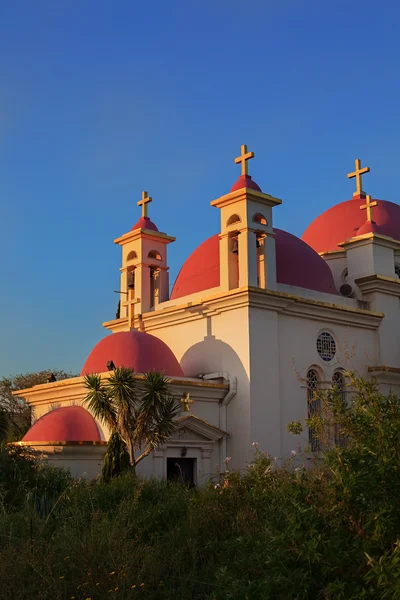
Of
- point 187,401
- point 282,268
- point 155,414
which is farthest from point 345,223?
point 155,414

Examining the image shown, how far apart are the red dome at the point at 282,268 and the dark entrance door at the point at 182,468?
18.8 ft

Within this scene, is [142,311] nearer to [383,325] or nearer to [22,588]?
[383,325]

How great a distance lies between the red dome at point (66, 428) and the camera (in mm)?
19906

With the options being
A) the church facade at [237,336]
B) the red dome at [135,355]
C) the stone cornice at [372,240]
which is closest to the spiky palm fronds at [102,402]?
the church facade at [237,336]

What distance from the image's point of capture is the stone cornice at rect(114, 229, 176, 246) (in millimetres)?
26250

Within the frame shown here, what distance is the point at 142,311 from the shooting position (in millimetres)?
25562

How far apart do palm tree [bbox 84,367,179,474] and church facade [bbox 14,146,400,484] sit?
1.61 m

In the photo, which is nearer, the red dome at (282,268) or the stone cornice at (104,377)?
the stone cornice at (104,377)

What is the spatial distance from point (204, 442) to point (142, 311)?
20.9 ft

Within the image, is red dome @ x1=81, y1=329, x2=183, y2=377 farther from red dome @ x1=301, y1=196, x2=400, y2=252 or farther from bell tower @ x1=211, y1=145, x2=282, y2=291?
red dome @ x1=301, y1=196, x2=400, y2=252

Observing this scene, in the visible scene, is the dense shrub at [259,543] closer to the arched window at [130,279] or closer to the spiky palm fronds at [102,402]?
the spiky palm fronds at [102,402]

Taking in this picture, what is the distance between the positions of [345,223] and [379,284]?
530 centimetres

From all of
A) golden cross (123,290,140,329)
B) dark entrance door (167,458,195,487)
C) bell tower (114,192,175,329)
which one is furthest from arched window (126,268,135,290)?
dark entrance door (167,458,195,487)

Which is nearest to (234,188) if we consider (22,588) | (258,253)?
(258,253)
